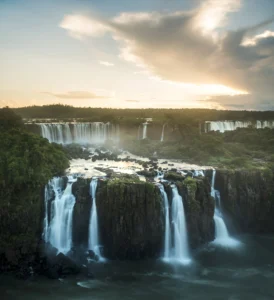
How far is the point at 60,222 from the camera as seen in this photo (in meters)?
20.7

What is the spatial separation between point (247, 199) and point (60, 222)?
1530 centimetres

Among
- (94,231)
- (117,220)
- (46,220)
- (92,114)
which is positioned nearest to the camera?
(117,220)

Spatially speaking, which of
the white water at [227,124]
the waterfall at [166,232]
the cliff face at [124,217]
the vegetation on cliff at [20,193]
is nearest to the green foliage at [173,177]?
the waterfall at [166,232]

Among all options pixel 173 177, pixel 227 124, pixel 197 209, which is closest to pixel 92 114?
pixel 227 124

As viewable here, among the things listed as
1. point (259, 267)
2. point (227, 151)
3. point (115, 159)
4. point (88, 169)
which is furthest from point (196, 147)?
point (259, 267)

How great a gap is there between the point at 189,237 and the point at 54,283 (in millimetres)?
9580

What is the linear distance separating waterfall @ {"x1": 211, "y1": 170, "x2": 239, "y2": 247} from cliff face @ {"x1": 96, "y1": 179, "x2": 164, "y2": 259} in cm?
542

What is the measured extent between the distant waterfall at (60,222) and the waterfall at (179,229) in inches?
278

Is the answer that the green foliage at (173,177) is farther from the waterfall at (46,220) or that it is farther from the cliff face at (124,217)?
the waterfall at (46,220)

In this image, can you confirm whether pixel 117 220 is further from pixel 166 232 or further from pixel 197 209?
pixel 197 209

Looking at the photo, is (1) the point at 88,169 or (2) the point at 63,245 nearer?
(2) the point at 63,245

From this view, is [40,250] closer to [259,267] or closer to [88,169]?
[88,169]

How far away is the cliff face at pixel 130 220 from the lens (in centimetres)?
2028

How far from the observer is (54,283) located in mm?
17281
